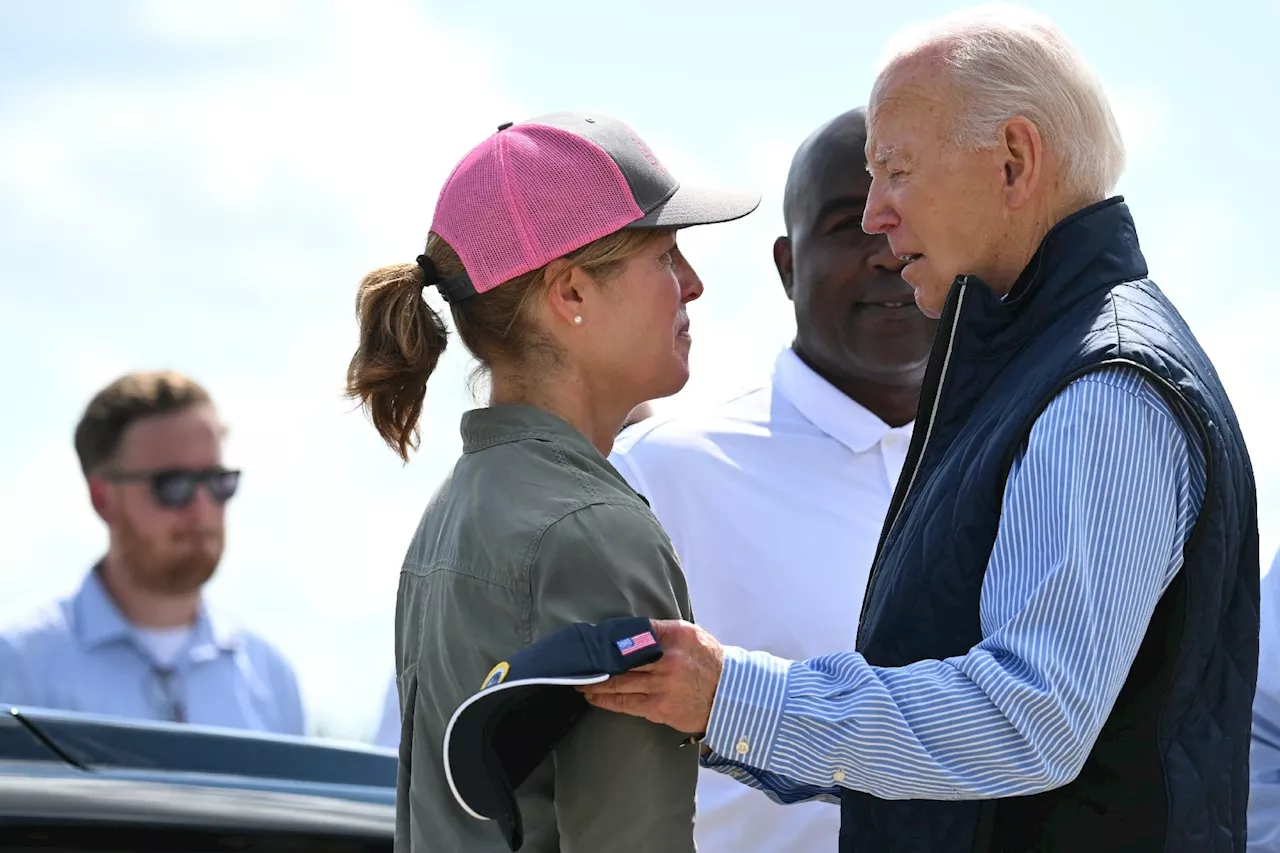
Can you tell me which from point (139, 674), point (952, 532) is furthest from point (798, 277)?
point (139, 674)

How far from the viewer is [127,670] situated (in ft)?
18.7

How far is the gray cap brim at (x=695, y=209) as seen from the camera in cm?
249

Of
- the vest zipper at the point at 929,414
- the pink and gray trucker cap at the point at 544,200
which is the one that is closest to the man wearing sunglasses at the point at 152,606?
the pink and gray trucker cap at the point at 544,200

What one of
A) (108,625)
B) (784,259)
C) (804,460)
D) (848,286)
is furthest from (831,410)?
(108,625)

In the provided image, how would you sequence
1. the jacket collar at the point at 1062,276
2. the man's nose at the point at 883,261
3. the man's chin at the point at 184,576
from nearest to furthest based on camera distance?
1. the jacket collar at the point at 1062,276
2. the man's nose at the point at 883,261
3. the man's chin at the point at 184,576

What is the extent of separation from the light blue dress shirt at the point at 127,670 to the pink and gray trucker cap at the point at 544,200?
311cm

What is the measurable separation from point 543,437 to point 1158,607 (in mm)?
842

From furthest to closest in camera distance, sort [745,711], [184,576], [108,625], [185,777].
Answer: [184,576], [108,625], [185,777], [745,711]

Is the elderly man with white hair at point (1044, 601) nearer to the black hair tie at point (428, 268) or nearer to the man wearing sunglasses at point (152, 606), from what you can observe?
the black hair tie at point (428, 268)

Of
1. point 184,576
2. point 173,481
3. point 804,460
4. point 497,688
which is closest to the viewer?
point 497,688

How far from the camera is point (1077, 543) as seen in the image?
2.11 meters

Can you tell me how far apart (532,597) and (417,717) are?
29 centimetres

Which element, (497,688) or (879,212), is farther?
(879,212)

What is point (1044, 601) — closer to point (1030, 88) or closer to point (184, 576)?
point (1030, 88)
